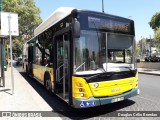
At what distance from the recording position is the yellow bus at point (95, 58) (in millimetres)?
6750

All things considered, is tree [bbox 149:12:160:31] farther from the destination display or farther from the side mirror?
the side mirror

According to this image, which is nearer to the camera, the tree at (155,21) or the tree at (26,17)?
the tree at (26,17)

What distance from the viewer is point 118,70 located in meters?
7.43

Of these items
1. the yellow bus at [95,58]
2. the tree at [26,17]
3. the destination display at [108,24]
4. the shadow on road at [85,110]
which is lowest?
the shadow on road at [85,110]

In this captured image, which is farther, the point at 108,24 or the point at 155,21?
the point at 155,21

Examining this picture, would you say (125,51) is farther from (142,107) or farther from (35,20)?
(35,20)

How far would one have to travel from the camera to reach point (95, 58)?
708 cm

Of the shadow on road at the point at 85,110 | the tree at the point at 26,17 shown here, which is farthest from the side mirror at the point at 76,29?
the tree at the point at 26,17

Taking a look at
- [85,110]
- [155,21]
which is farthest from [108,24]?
[155,21]

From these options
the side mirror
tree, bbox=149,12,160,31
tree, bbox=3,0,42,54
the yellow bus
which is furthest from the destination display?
tree, bbox=149,12,160,31

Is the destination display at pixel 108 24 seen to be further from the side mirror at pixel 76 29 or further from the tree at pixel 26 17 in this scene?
the tree at pixel 26 17

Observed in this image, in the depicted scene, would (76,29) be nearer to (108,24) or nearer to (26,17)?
(108,24)

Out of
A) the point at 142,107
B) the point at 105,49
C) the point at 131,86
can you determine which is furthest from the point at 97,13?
the point at 142,107

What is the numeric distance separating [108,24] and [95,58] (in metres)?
1.16
